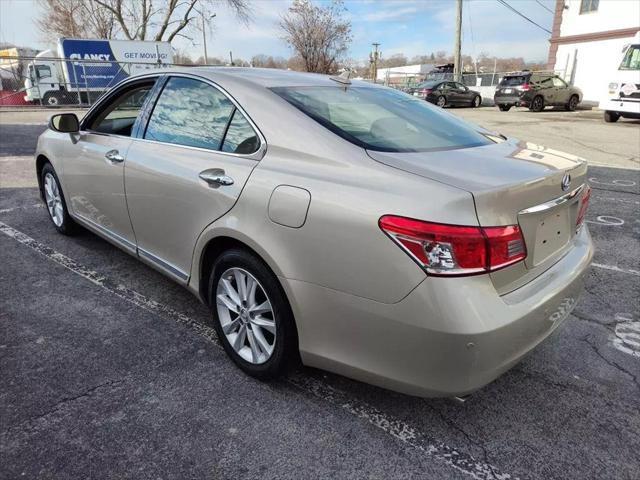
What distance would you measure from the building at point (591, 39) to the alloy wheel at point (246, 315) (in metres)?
25.7

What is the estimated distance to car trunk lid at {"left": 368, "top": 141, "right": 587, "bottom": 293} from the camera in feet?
6.23

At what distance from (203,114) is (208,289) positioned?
1.04 meters

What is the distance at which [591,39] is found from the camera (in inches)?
992

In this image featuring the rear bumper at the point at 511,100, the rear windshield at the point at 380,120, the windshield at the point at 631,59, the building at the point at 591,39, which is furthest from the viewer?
the building at the point at 591,39

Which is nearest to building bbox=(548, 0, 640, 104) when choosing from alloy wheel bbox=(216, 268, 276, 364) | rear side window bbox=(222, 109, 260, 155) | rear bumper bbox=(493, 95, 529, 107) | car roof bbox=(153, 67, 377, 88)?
rear bumper bbox=(493, 95, 529, 107)

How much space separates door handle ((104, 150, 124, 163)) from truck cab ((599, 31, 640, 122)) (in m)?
17.0

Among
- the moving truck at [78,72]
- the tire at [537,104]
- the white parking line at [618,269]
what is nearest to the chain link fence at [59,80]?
the moving truck at [78,72]

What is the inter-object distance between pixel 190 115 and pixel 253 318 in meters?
1.33

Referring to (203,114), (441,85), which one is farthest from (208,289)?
(441,85)

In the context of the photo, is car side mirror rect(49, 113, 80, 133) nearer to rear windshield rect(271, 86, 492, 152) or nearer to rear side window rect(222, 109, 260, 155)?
rear side window rect(222, 109, 260, 155)

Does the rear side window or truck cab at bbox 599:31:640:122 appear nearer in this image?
the rear side window

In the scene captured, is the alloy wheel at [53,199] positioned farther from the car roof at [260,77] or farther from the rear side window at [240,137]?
the rear side window at [240,137]

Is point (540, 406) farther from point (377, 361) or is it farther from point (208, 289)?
point (208, 289)

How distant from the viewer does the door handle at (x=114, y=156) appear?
3302 mm
